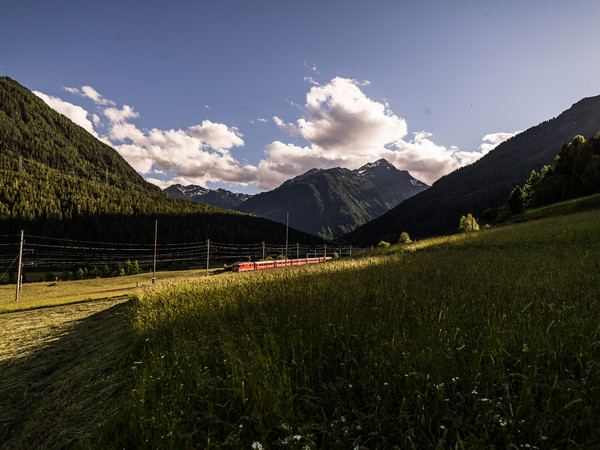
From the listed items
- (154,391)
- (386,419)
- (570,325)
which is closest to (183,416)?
(154,391)

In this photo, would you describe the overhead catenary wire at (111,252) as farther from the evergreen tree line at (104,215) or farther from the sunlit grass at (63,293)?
the sunlit grass at (63,293)

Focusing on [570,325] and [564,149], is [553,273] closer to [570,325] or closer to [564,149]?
[570,325]

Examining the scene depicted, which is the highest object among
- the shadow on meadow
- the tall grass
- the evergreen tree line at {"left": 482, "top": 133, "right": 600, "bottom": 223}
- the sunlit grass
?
the evergreen tree line at {"left": 482, "top": 133, "right": 600, "bottom": 223}

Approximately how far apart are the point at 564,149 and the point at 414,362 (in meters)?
69.3

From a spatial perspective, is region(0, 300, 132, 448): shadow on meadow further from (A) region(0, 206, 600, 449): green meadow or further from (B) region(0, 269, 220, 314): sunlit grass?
(B) region(0, 269, 220, 314): sunlit grass

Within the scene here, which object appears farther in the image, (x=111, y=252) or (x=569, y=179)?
(x=111, y=252)

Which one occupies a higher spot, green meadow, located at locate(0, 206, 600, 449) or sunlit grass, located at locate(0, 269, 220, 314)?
green meadow, located at locate(0, 206, 600, 449)

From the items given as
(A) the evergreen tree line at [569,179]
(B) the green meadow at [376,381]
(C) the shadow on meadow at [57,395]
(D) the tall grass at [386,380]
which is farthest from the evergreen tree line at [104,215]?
(D) the tall grass at [386,380]

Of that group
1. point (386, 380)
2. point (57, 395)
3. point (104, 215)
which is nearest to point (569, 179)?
point (386, 380)

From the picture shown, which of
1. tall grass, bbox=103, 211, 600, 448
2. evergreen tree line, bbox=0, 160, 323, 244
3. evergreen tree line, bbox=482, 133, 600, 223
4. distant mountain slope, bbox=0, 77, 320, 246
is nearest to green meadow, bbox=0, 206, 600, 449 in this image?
tall grass, bbox=103, 211, 600, 448

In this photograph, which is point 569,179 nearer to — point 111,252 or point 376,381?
point 376,381

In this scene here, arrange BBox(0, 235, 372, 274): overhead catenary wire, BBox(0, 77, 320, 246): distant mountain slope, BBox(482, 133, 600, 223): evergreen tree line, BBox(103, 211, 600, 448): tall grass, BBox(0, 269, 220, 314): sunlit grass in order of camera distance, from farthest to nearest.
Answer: BBox(0, 77, 320, 246): distant mountain slope < BBox(0, 235, 372, 274): overhead catenary wire < BBox(482, 133, 600, 223): evergreen tree line < BBox(0, 269, 220, 314): sunlit grass < BBox(103, 211, 600, 448): tall grass

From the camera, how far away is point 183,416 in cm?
218

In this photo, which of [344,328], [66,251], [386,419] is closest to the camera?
[386,419]
